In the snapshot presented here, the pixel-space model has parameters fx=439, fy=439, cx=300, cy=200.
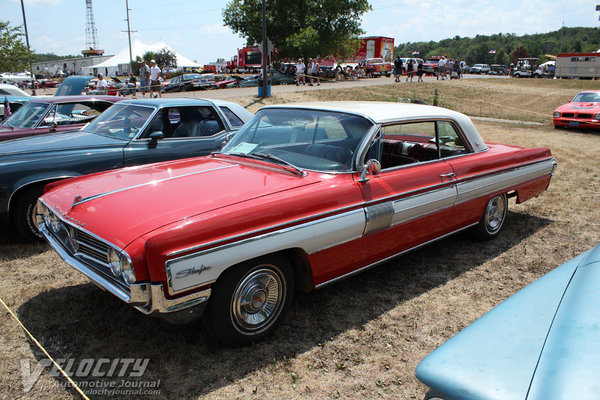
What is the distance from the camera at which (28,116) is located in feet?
21.4

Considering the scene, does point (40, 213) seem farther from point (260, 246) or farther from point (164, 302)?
point (260, 246)

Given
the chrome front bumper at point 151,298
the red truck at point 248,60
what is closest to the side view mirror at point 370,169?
the chrome front bumper at point 151,298

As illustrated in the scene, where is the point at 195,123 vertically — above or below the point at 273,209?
above

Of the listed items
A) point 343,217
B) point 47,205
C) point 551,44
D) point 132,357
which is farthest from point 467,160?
point 551,44

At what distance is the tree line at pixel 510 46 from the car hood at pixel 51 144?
96.9 metres

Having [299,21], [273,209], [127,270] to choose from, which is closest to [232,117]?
[273,209]

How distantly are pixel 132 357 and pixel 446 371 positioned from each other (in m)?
2.05

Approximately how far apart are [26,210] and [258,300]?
10.2 ft

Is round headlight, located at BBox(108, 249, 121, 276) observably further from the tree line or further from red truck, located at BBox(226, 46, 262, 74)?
the tree line

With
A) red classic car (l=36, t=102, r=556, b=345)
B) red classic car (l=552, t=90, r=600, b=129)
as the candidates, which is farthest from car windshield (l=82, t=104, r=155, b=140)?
red classic car (l=552, t=90, r=600, b=129)

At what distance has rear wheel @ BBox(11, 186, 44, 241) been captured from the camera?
447cm

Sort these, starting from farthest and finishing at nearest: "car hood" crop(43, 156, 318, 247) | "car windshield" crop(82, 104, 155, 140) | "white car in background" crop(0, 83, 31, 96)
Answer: "white car in background" crop(0, 83, 31, 96) → "car windshield" crop(82, 104, 155, 140) → "car hood" crop(43, 156, 318, 247)

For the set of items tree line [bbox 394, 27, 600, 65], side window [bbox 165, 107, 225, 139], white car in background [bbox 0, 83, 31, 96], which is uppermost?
tree line [bbox 394, 27, 600, 65]

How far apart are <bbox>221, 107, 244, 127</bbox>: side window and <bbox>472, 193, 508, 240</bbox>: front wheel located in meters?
3.31
